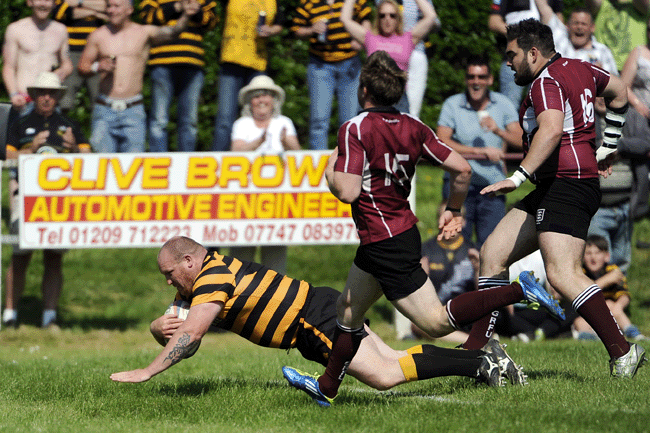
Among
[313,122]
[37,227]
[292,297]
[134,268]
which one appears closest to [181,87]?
[313,122]

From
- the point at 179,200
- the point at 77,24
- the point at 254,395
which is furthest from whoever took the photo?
the point at 77,24

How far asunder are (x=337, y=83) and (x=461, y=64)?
502 centimetres

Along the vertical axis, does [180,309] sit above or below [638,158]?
below

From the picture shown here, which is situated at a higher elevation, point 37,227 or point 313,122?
point 313,122

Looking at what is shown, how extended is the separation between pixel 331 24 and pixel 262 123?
1520mm

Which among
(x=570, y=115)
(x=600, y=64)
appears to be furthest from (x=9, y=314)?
(x=600, y=64)

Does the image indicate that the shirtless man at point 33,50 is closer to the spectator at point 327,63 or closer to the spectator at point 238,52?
the spectator at point 238,52

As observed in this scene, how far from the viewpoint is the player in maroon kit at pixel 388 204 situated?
529 cm

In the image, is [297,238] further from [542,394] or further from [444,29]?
[444,29]

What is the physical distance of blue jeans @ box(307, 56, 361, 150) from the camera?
35.1 ft

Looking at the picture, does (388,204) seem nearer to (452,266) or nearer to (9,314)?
(452,266)

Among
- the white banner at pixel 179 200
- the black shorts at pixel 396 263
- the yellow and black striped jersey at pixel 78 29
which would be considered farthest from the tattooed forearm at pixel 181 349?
the yellow and black striped jersey at pixel 78 29

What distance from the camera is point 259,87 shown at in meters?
10.2

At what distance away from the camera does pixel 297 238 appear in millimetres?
9984
